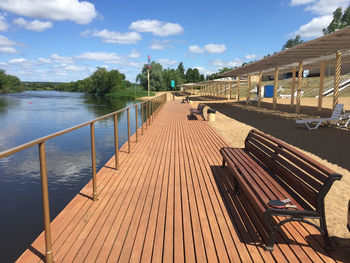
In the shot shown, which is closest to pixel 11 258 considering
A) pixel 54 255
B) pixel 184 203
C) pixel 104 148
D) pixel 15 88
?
pixel 54 255

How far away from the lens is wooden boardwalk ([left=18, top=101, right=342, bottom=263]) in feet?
6.66

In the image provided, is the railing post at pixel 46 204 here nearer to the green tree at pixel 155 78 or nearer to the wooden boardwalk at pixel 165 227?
the wooden boardwalk at pixel 165 227

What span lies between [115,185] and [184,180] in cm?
94

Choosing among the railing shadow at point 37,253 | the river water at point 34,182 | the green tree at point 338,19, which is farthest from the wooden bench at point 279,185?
the green tree at point 338,19

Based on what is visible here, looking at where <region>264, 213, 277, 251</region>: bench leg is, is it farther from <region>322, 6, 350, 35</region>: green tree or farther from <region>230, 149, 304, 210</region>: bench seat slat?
<region>322, 6, 350, 35</region>: green tree

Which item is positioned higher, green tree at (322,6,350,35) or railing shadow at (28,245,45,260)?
green tree at (322,6,350,35)

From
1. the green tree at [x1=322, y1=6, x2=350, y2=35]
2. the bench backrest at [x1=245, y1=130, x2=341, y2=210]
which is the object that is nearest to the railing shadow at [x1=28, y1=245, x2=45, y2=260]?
the bench backrest at [x1=245, y1=130, x2=341, y2=210]

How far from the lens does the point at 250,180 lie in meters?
2.62

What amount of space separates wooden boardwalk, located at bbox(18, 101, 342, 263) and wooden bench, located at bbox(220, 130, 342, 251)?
0.17 m

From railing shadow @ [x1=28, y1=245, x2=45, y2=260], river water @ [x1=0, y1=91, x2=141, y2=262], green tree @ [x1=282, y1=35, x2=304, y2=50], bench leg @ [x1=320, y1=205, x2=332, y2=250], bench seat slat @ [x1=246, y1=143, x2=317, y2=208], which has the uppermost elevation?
green tree @ [x1=282, y1=35, x2=304, y2=50]

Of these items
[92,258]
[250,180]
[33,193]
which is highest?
[250,180]

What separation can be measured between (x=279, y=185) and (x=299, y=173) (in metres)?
0.34

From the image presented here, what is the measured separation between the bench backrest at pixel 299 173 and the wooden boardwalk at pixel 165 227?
15.3 inches

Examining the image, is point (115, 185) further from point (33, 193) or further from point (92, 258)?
point (33, 193)
